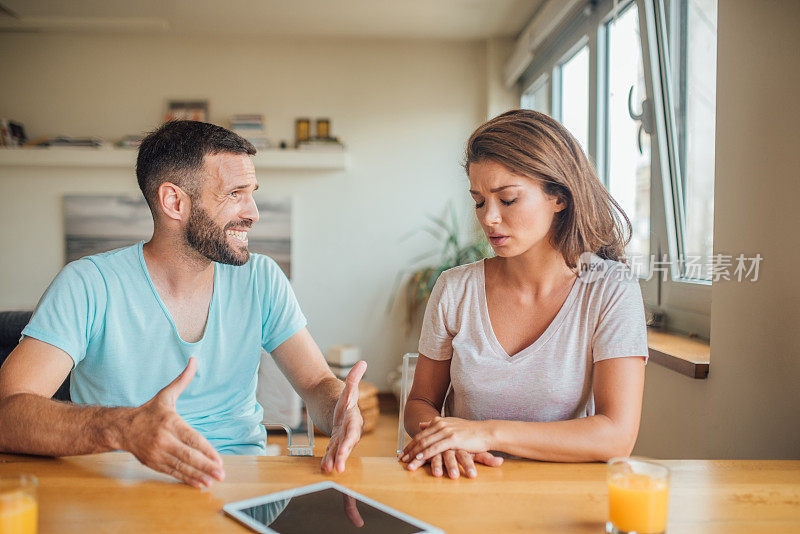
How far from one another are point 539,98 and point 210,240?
10.8 feet

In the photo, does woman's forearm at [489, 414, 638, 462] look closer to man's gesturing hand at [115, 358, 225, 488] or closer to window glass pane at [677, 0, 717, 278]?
man's gesturing hand at [115, 358, 225, 488]

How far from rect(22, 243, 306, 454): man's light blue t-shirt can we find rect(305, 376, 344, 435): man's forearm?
164 mm

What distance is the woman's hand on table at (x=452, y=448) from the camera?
3.47ft

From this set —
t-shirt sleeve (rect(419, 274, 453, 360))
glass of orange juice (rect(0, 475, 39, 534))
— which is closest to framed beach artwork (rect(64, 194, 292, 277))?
t-shirt sleeve (rect(419, 274, 453, 360))

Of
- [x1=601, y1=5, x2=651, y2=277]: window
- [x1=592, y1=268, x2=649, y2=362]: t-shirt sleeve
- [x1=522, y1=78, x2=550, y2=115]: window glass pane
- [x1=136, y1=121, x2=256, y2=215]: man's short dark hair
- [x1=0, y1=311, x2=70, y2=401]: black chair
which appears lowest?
[x1=0, y1=311, x2=70, y2=401]: black chair

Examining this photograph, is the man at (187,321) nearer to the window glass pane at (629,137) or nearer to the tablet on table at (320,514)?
the tablet on table at (320,514)

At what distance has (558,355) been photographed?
138 centimetres

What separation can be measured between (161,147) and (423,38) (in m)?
3.27

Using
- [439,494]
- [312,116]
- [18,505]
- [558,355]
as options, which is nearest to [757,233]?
[558,355]

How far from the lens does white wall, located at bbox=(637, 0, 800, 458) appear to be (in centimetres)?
139

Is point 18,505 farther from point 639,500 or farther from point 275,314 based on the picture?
point 275,314

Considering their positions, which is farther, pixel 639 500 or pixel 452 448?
pixel 452 448

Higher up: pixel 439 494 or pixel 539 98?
pixel 539 98

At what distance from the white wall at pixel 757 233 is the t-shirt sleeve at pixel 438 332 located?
2.42ft
